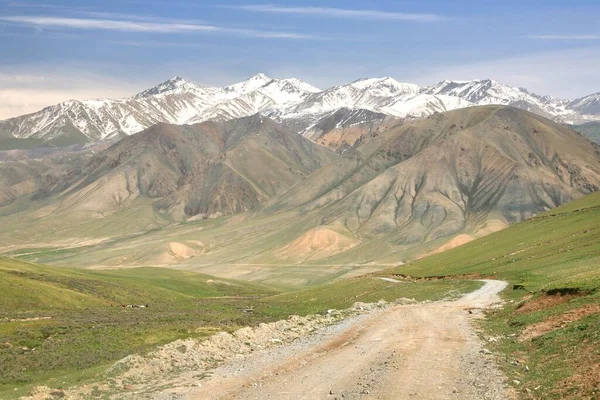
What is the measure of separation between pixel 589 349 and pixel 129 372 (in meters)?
24.8

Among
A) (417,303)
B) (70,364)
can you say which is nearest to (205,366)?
(70,364)

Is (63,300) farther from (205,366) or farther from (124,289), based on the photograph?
(205,366)

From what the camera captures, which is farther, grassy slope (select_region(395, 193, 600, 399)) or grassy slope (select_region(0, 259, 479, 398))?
grassy slope (select_region(0, 259, 479, 398))

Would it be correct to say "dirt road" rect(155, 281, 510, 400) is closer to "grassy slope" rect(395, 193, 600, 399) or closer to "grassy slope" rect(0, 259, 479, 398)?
"grassy slope" rect(395, 193, 600, 399)

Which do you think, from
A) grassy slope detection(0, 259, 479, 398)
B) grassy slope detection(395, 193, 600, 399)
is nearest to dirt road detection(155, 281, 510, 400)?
grassy slope detection(395, 193, 600, 399)

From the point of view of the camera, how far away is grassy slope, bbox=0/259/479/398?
42.2 metres

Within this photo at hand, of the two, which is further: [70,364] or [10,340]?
[10,340]

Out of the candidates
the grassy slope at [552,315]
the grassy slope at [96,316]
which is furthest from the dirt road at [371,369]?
the grassy slope at [96,316]

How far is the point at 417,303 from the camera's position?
69.6m

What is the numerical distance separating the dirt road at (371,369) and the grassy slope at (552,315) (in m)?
1.68

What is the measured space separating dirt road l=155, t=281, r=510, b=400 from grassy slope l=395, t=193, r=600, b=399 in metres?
1.68

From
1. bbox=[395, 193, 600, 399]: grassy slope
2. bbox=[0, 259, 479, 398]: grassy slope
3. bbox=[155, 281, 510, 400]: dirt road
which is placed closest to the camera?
bbox=[395, 193, 600, 399]: grassy slope

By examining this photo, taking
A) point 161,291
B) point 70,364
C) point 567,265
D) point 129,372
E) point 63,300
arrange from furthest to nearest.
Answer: point 161,291, point 63,300, point 567,265, point 70,364, point 129,372

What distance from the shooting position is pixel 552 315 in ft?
141
